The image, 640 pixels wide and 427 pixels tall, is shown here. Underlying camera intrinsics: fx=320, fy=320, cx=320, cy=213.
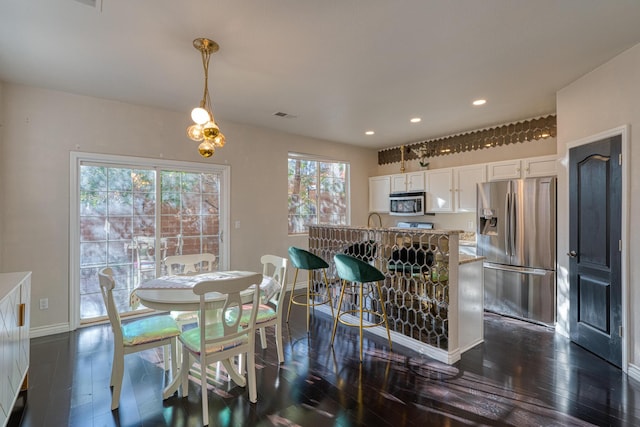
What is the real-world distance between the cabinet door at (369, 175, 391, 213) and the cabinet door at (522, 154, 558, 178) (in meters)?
2.38

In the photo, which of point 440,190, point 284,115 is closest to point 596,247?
point 440,190

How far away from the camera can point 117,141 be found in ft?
12.6

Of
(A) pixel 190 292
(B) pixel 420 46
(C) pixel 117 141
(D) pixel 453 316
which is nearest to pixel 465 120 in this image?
(B) pixel 420 46

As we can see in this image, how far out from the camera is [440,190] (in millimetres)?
5293

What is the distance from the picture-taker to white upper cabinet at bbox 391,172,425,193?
5.62 metres

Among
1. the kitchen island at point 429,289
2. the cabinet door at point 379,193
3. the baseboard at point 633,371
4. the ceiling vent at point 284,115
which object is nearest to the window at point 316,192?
the cabinet door at point 379,193

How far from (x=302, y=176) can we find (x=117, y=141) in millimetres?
2818

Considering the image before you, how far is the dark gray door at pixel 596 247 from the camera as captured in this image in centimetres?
275

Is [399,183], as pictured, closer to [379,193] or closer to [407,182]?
[407,182]

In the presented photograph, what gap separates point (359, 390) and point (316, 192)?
3881 mm

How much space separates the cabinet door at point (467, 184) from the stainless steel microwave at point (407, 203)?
2.06 ft

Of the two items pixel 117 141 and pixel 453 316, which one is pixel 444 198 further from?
pixel 117 141

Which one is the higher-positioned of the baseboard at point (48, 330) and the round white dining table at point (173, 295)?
the round white dining table at point (173, 295)

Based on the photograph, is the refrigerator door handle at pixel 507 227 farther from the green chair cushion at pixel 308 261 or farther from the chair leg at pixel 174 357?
the chair leg at pixel 174 357
